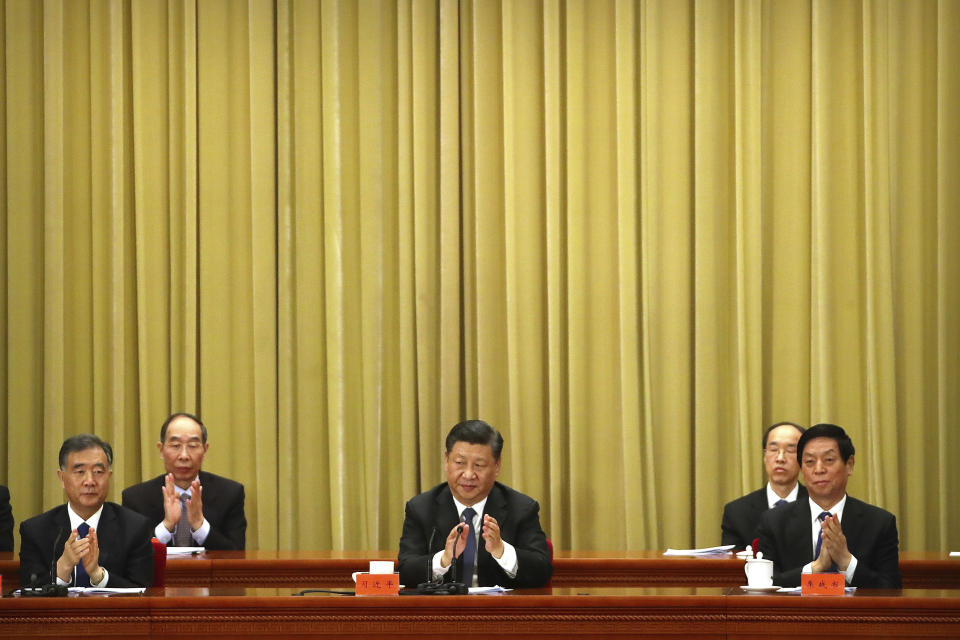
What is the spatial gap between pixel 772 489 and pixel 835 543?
1.58 m

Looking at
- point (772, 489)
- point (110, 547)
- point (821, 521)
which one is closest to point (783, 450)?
point (772, 489)

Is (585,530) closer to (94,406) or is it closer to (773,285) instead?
(773,285)

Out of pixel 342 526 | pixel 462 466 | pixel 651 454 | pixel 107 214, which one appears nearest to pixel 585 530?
pixel 651 454

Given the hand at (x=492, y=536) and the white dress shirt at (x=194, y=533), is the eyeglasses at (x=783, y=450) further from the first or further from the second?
the white dress shirt at (x=194, y=533)

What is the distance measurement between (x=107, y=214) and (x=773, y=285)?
334cm

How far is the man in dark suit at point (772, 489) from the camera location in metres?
5.20

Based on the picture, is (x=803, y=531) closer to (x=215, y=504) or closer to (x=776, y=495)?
(x=776, y=495)

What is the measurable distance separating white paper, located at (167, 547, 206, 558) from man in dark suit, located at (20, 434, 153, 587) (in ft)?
2.44

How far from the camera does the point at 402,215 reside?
6.24 m

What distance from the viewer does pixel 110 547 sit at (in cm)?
396

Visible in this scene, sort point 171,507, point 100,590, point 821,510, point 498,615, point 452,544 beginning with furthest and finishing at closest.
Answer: point 171,507, point 821,510, point 452,544, point 100,590, point 498,615

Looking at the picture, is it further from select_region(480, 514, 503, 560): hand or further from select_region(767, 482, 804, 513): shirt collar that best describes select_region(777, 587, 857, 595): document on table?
select_region(767, 482, 804, 513): shirt collar

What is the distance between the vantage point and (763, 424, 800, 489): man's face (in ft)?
17.1

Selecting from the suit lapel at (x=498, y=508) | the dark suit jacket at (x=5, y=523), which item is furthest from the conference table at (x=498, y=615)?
the dark suit jacket at (x=5, y=523)
